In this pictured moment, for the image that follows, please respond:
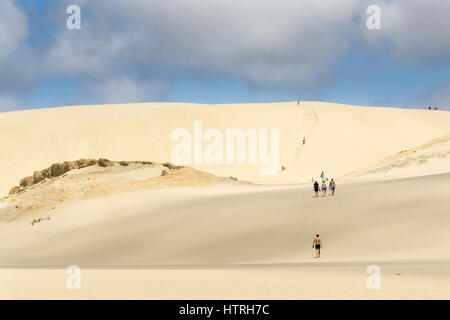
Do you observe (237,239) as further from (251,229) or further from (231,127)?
(231,127)

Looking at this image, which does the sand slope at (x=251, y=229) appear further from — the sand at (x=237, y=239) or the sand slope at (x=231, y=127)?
the sand slope at (x=231, y=127)

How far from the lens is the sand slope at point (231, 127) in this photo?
2360 inches

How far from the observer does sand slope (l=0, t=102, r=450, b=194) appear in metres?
59.9

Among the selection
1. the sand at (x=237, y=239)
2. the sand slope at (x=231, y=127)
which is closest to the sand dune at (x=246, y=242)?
the sand at (x=237, y=239)

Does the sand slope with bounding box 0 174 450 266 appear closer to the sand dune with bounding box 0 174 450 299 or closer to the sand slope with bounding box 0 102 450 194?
the sand dune with bounding box 0 174 450 299

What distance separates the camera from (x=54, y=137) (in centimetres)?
6544

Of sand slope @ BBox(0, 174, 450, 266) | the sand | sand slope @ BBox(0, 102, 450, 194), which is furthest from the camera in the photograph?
sand slope @ BBox(0, 102, 450, 194)

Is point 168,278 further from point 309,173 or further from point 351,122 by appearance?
point 351,122

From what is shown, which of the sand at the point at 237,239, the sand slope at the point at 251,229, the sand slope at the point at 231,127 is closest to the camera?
the sand at the point at 237,239

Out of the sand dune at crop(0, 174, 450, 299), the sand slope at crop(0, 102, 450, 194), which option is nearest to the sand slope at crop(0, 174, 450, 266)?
the sand dune at crop(0, 174, 450, 299)

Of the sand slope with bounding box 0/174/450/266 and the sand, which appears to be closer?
the sand

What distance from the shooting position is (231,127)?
70.5 m

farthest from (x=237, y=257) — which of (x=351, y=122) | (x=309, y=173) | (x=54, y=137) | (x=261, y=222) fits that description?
(x=351, y=122)
